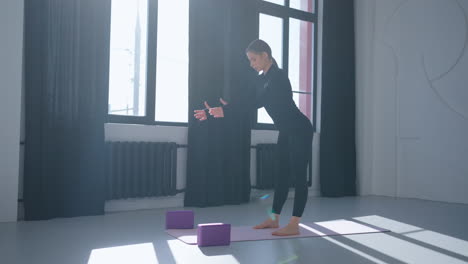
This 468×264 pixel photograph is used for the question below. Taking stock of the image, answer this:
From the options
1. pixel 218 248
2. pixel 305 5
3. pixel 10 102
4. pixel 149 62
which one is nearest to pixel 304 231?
pixel 218 248

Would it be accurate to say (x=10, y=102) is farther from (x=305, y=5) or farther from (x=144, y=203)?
(x=305, y=5)

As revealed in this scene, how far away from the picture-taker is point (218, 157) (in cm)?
413

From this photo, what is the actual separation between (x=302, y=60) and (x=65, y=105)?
3188 mm

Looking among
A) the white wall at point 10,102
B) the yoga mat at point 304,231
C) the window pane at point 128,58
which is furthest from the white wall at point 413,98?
the white wall at point 10,102

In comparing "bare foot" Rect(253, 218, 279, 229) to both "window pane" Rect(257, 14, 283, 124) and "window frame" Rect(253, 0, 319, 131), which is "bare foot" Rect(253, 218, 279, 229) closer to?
"window frame" Rect(253, 0, 319, 131)

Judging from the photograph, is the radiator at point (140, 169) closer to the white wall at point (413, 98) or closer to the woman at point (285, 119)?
the woman at point (285, 119)

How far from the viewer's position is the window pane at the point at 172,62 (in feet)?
13.5

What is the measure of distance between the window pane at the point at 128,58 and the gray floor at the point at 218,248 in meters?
1.00

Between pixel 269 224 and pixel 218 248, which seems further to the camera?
pixel 269 224

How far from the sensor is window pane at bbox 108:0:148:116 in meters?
3.83

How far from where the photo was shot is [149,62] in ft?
13.0

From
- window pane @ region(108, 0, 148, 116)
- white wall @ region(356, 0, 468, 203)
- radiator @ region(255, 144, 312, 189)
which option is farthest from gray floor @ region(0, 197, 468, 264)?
white wall @ region(356, 0, 468, 203)

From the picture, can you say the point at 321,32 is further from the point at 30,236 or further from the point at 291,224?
the point at 30,236

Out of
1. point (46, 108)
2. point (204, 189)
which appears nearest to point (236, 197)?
point (204, 189)
